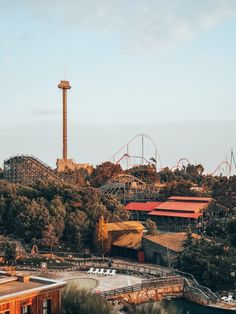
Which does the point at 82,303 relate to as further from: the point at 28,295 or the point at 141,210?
the point at 141,210

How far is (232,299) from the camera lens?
39.3m

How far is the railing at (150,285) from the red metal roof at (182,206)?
24266 millimetres

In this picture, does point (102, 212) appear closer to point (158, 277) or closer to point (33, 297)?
point (158, 277)

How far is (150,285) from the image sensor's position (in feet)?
135

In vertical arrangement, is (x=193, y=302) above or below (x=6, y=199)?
below

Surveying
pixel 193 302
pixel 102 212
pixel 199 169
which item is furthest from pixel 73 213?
pixel 199 169

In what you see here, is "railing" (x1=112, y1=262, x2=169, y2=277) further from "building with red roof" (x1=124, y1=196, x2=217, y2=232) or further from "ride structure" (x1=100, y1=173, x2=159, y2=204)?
"ride structure" (x1=100, y1=173, x2=159, y2=204)

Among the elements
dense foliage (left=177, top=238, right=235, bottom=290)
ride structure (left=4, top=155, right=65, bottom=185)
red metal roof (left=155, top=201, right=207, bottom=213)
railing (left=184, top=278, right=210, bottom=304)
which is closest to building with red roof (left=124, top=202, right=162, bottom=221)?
red metal roof (left=155, top=201, right=207, bottom=213)

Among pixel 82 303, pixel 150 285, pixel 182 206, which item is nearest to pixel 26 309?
pixel 82 303

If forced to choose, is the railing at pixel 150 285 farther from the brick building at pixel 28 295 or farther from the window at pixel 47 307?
the window at pixel 47 307

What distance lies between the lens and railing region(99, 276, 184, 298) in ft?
125

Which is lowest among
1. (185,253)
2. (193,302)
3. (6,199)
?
(193,302)

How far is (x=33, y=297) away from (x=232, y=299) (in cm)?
2121

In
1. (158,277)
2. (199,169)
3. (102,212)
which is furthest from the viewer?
(199,169)
